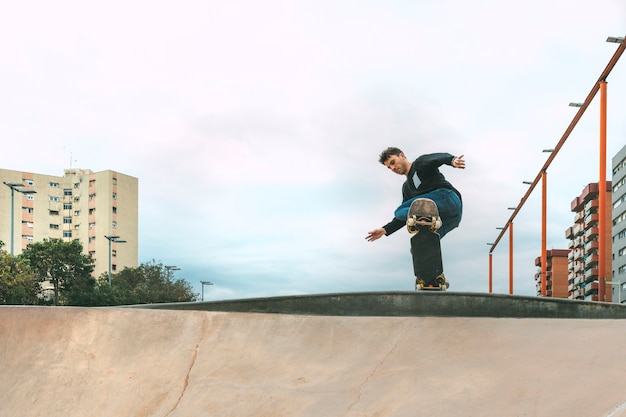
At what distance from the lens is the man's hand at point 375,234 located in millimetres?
11062

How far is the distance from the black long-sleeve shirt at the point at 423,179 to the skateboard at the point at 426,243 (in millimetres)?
Result: 474

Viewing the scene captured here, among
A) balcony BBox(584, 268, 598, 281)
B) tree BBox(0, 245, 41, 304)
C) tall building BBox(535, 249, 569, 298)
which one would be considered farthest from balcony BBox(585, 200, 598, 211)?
tree BBox(0, 245, 41, 304)

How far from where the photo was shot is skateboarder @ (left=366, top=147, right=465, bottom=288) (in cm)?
1052

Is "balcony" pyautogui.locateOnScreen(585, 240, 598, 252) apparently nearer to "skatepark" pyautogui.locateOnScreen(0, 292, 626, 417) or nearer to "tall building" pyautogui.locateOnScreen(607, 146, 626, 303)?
"tall building" pyautogui.locateOnScreen(607, 146, 626, 303)

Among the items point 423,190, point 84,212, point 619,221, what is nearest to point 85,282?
point 84,212

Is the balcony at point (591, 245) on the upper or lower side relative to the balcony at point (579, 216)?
lower

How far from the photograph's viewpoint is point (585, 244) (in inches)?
4205

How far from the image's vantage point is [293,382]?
6.25 metres

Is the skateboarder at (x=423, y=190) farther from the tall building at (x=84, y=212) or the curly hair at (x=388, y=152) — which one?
the tall building at (x=84, y=212)

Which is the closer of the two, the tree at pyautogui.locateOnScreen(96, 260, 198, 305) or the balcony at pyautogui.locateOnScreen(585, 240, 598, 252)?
the tree at pyautogui.locateOnScreen(96, 260, 198, 305)

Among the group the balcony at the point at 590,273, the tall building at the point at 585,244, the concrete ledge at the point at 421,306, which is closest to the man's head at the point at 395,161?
the concrete ledge at the point at 421,306

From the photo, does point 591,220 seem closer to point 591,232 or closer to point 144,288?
point 591,232

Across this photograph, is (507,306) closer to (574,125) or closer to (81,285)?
(574,125)

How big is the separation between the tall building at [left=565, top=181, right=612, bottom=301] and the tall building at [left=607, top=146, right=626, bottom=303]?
1.21 m
